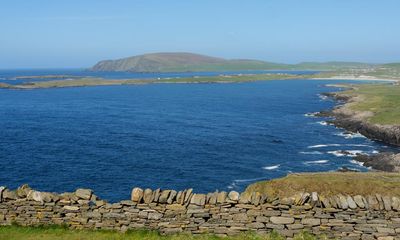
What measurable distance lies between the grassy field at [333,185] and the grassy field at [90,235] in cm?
2109

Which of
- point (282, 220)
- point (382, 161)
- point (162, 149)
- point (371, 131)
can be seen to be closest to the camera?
point (282, 220)

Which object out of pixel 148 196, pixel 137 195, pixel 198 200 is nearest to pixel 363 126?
pixel 198 200

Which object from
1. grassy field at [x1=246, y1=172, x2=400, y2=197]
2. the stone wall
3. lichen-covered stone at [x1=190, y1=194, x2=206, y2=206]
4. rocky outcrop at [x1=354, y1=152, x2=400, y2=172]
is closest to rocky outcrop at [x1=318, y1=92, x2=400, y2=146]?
Answer: rocky outcrop at [x1=354, y1=152, x2=400, y2=172]

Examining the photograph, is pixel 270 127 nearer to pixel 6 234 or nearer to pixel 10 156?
pixel 10 156

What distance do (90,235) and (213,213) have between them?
5070mm

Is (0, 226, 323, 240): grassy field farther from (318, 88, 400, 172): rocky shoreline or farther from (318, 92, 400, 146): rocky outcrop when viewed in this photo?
(318, 92, 400, 146): rocky outcrop

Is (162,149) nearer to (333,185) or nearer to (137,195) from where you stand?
(333,185)

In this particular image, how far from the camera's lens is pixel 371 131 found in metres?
89.9

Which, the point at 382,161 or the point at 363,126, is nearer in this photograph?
the point at 382,161

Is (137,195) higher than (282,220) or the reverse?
higher

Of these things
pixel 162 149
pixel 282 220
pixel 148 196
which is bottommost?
pixel 162 149

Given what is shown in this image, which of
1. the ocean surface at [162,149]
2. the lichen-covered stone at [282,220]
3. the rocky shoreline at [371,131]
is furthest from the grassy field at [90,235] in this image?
the rocky shoreline at [371,131]

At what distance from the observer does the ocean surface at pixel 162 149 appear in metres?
55.9

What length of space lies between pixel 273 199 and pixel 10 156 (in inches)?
2362
